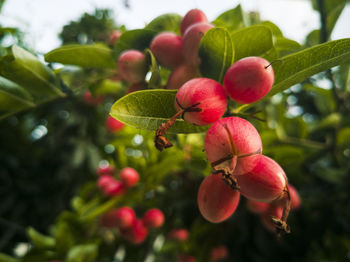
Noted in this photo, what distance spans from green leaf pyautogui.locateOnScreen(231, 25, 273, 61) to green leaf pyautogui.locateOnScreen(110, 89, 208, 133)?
19 cm

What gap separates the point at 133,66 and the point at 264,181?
0.35 m

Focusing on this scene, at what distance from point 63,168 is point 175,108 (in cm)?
167

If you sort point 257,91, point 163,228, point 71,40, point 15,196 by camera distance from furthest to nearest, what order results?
1. point 71,40
2. point 15,196
3. point 163,228
4. point 257,91

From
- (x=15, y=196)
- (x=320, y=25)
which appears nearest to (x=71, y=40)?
(x=15, y=196)

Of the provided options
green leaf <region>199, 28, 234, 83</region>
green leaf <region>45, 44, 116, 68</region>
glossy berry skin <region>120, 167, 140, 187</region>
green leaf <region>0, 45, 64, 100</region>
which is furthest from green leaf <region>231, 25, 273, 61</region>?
glossy berry skin <region>120, 167, 140, 187</region>

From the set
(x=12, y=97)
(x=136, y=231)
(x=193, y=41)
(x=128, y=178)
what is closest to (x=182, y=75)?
(x=193, y=41)

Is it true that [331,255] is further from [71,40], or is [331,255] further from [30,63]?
[71,40]

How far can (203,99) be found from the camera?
0.39 meters

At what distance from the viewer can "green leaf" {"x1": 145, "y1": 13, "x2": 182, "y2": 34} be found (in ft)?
2.25

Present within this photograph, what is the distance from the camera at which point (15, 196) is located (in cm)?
187

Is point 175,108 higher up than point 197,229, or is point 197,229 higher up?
point 175,108

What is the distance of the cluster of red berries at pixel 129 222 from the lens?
3.53 feet

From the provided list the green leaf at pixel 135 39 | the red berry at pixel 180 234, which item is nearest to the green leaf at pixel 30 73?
the green leaf at pixel 135 39

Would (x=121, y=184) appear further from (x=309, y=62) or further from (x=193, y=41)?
(x=309, y=62)
